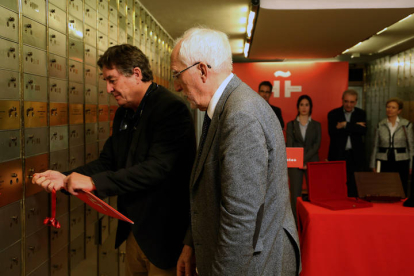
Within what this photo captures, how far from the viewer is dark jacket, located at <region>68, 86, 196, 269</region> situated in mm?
1495

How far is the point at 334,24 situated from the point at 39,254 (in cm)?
367

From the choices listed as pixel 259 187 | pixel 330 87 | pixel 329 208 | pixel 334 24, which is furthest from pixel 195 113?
pixel 259 187

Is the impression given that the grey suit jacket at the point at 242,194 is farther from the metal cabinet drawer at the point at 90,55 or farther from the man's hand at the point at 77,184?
the metal cabinet drawer at the point at 90,55

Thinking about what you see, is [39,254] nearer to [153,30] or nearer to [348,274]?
[348,274]

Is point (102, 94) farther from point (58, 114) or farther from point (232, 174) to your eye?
point (232, 174)

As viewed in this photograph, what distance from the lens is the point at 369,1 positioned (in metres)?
3.52

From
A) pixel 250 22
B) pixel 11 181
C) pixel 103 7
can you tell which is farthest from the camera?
pixel 250 22

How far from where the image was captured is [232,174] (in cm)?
99

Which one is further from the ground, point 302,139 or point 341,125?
point 341,125

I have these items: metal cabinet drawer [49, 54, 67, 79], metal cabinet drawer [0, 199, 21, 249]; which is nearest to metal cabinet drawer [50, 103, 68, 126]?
metal cabinet drawer [49, 54, 67, 79]

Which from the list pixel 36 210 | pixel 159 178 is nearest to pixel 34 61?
pixel 36 210

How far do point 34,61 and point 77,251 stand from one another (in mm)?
1165

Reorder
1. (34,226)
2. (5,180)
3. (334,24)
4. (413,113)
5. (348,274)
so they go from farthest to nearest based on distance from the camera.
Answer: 1. (413,113)
2. (334,24)
3. (348,274)
4. (34,226)
5. (5,180)

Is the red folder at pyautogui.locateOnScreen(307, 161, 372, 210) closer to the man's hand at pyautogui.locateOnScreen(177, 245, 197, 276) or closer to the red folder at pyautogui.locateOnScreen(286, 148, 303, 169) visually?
the red folder at pyautogui.locateOnScreen(286, 148, 303, 169)
